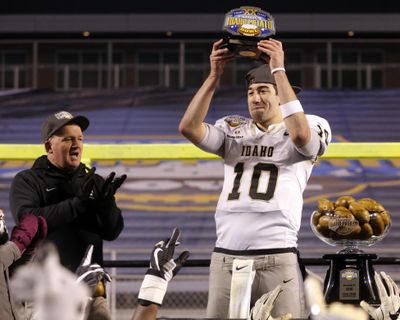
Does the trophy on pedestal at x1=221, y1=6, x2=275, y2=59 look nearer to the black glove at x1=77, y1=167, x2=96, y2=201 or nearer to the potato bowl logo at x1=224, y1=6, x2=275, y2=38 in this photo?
the potato bowl logo at x1=224, y1=6, x2=275, y2=38

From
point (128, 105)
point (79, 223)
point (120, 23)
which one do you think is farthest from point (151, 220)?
point (79, 223)

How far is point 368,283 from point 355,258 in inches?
4.3

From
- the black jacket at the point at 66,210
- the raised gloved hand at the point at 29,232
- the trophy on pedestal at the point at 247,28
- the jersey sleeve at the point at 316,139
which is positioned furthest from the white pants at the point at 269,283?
the trophy on pedestal at the point at 247,28

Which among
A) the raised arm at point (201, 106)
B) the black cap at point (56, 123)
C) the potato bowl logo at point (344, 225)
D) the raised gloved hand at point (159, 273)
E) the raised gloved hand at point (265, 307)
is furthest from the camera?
the black cap at point (56, 123)

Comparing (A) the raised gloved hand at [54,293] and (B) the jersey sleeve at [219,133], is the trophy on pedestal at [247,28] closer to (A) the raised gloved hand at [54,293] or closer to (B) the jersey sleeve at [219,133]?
(B) the jersey sleeve at [219,133]

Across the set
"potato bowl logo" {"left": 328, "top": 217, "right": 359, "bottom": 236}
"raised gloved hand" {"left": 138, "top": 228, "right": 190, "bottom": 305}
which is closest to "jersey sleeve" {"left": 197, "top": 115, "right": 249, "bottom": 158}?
"potato bowl logo" {"left": 328, "top": 217, "right": 359, "bottom": 236}

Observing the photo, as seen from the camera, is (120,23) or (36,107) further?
(120,23)

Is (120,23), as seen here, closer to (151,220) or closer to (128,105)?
(128,105)

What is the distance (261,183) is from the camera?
3652 millimetres

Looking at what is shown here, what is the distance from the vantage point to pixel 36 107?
595 inches

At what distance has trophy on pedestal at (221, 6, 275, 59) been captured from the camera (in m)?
3.59

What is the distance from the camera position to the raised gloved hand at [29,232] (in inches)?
133

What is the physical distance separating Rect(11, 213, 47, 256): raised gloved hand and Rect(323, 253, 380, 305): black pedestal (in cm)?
113

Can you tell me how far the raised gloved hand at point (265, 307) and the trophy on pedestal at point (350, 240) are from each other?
0.49 m
